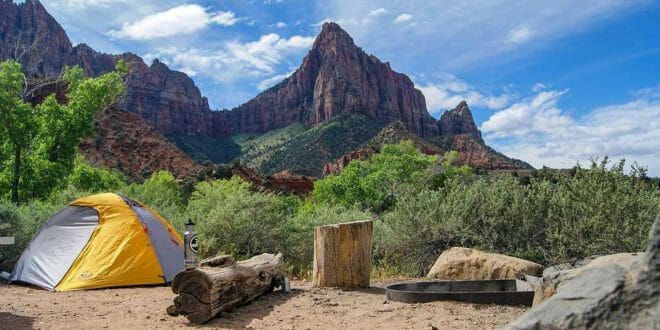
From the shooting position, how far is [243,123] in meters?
145

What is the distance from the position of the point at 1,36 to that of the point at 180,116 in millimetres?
42950

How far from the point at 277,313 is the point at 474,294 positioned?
8.26 feet

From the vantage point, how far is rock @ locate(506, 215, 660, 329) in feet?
6.57

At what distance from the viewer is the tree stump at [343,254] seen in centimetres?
937

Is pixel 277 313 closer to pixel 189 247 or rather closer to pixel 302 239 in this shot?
pixel 189 247

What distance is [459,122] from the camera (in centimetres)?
13488

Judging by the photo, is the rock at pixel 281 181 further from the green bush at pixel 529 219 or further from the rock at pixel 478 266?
the rock at pixel 478 266

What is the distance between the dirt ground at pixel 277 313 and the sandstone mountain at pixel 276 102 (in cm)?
7891

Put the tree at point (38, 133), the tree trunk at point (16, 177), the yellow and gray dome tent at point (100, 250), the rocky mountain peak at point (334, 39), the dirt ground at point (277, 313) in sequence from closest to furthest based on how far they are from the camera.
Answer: the dirt ground at point (277, 313) < the yellow and gray dome tent at point (100, 250) < the tree trunk at point (16, 177) < the tree at point (38, 133) < the rocky mountain peak at point (334, 39)

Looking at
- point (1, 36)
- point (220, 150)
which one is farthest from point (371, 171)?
point (1, 36)

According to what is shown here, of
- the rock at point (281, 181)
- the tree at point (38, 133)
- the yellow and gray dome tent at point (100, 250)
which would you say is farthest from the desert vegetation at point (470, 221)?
the rock at point (281, 181)

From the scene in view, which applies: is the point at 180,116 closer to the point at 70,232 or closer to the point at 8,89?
the point at 8,89

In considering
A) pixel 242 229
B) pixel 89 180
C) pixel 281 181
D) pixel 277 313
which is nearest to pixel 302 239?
pixel 242 229

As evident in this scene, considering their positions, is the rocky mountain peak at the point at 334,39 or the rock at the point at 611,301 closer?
the rock at the point at 611,301
